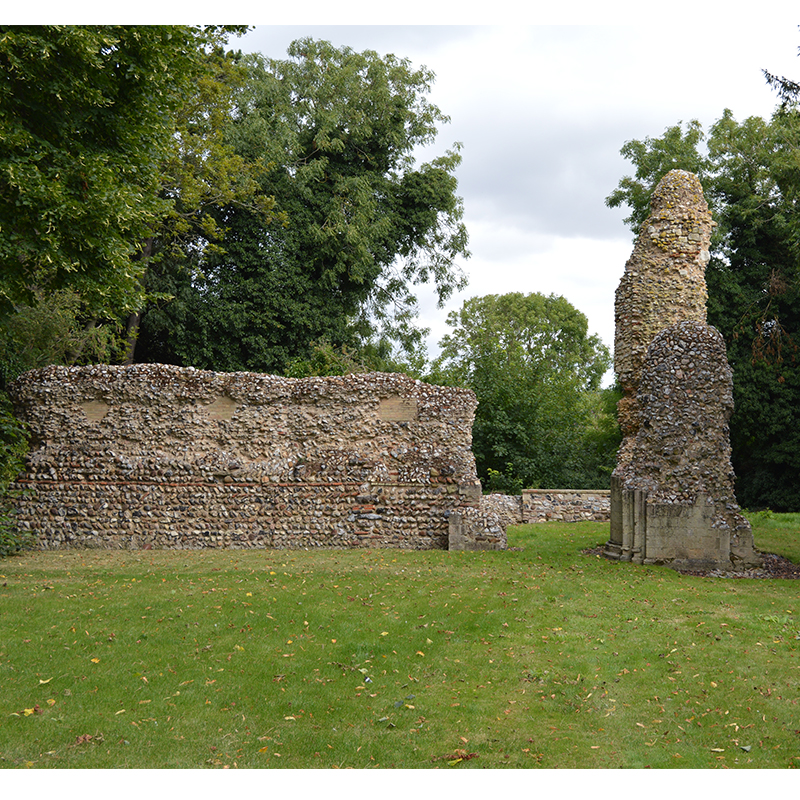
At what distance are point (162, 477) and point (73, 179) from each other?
6347 millimetres

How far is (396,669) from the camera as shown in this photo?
679 cm

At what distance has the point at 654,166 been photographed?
26719 mm

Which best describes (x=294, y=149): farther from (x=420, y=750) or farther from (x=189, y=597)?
(x=420, y=750)

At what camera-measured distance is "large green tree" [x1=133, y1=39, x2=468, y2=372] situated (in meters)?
24.5

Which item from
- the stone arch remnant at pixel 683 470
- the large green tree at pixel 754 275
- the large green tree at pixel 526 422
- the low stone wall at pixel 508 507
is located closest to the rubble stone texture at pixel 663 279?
the low stone wall at pixel 508 507

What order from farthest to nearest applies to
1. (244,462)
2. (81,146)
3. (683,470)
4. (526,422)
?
1. (526,422)
2. (244,462)
3. (683,470)
4. (81,146)

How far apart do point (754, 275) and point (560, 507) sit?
13116 millimetres

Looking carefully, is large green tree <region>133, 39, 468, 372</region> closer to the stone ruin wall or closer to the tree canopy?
the stone ruin wall

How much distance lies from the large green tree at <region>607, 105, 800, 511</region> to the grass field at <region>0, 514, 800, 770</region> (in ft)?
49.8

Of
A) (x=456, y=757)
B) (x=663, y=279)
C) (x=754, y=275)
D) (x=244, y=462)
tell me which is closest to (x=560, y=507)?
(x=663, y=279)

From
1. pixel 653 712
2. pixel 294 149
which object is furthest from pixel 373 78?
pixel 653 712

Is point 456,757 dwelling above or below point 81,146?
below

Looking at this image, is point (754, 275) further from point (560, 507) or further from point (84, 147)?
point (84, 147)

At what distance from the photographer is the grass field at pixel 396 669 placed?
512 cm
